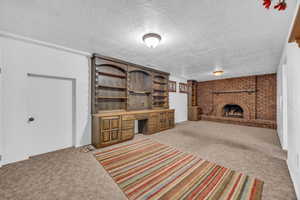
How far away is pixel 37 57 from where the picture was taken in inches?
108

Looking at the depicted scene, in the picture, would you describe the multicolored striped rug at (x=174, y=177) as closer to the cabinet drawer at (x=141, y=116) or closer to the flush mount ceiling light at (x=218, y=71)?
the cabinet drawer at (x=141, y=116)

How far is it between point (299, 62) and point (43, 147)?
5008 mm

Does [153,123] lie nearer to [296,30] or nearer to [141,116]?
[141,116]

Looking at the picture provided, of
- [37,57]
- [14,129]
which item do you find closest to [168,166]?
[14,129]

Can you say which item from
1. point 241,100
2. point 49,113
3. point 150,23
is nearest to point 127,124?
point 49,113

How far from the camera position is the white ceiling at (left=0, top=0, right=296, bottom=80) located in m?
1.63

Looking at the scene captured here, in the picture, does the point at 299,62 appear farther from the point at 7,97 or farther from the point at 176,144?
the point at 7,97

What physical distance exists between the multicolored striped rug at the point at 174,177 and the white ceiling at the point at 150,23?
2.59 meters

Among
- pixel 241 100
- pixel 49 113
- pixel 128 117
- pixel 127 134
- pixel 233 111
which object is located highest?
pixel 241 100

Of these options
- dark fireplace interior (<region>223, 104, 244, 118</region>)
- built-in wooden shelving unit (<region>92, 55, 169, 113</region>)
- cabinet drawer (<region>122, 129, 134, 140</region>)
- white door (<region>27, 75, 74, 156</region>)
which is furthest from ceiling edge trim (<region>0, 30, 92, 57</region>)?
dark fireplace interior (<region>223, 104, 244, 118</region>)

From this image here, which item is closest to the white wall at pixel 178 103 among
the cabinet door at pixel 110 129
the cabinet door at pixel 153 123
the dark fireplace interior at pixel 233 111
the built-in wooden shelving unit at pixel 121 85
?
the built-in wooden shelving unit at pixel 121 85

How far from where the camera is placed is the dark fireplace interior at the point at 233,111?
699 centimetres

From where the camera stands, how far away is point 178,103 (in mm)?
6973

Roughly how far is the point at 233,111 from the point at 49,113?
8.76m
